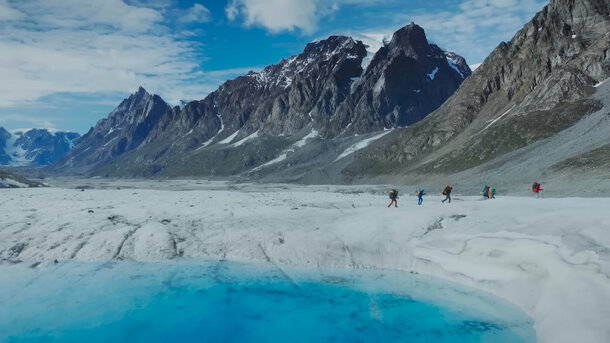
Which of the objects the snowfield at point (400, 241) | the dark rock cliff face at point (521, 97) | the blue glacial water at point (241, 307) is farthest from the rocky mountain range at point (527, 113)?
the blue glacial water at point (241, 307)

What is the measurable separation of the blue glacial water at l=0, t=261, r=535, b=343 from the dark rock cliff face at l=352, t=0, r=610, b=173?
10010cm

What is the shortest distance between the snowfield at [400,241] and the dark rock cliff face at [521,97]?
92.6 meters

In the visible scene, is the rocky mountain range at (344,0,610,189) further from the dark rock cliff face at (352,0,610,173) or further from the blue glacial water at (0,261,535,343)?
→ the blue glacial water at (0,261,535,343)

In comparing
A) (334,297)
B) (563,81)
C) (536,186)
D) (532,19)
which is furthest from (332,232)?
(532,19)

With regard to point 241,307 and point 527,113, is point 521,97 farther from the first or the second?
point 241,307

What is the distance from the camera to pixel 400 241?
27.7 m

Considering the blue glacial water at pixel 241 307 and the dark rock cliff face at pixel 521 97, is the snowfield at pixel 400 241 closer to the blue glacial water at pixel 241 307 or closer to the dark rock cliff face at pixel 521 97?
the blue glacial water at pixel 241 307

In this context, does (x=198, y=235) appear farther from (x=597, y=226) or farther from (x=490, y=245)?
(x=597, y=226)

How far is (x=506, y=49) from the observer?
6481 inches

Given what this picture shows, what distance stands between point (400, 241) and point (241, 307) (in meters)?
11.4

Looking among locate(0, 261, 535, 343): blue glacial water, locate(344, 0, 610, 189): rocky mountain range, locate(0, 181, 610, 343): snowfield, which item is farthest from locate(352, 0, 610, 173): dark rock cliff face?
locate(0, 261, 535, 343): blue glacial water

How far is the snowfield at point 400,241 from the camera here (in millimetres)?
17391

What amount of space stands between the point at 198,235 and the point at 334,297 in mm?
13830

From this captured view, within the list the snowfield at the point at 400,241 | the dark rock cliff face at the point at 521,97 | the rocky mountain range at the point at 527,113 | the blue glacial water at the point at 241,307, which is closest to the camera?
the snowfield at the point at 400,241
